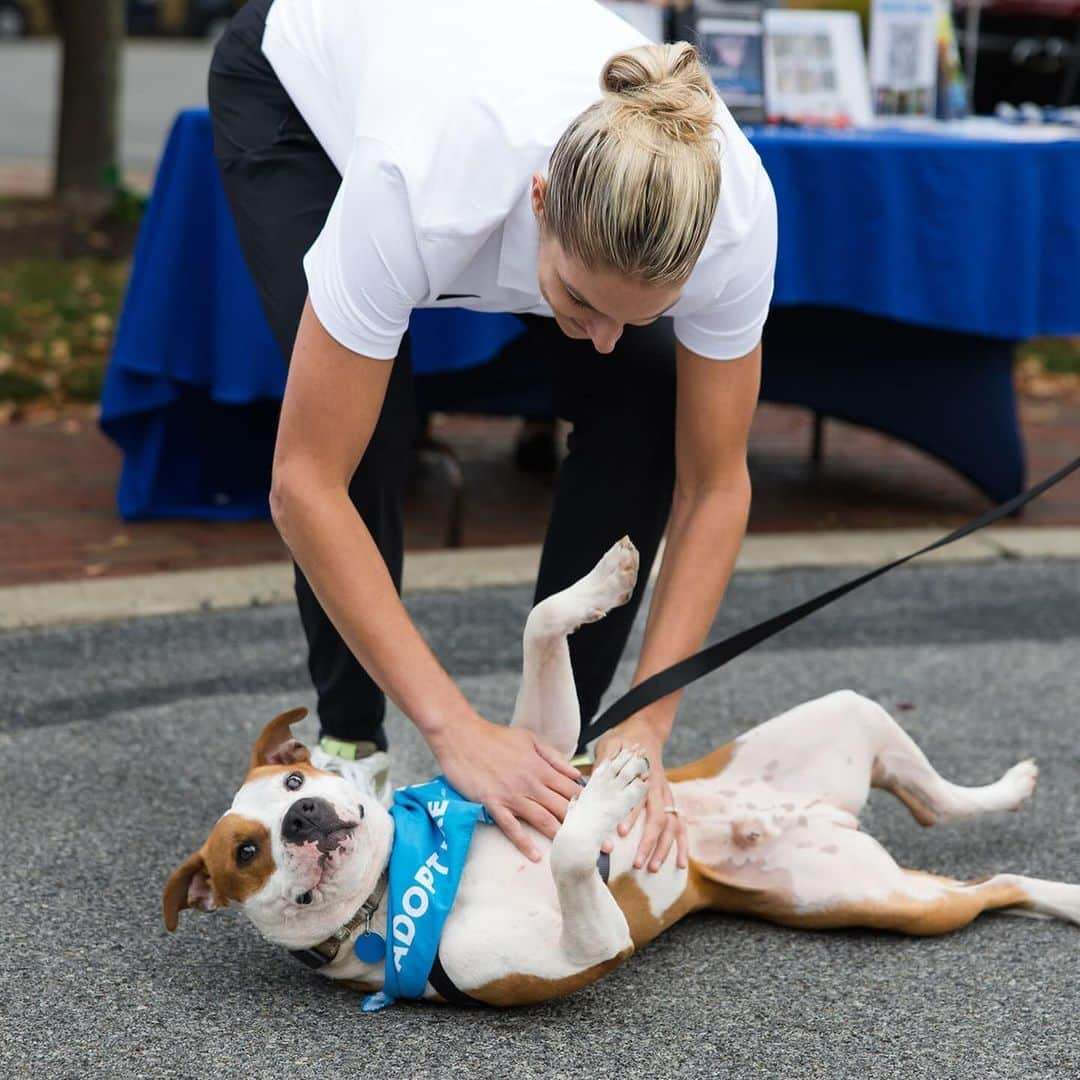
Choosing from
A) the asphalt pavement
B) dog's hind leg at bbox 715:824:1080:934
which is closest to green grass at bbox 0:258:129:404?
the asphalt pavement

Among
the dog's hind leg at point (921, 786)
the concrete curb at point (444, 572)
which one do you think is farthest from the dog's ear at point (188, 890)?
the concrete curb at point (444, 572)

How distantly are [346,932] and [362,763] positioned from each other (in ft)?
1.75

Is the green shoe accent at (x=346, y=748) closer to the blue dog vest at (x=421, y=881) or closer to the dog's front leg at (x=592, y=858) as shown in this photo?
the blue dog vest at (x=421, y=881)

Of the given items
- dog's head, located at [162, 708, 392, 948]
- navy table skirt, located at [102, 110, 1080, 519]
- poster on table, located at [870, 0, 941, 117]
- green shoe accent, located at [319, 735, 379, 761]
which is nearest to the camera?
dog's head, located at [162, 708, 392, 948]

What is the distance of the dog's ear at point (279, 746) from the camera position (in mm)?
2553

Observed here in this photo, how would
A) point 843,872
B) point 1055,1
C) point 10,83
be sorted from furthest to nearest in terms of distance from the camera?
point 10,83, point 1055,1, point 843,872

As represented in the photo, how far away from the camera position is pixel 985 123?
5.75 m

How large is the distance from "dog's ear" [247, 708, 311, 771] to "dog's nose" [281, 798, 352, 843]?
0.21m

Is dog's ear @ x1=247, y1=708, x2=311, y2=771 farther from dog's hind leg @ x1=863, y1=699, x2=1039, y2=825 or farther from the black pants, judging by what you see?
dog's hind leg @ x1=863, y1=699, x2=1039, y2=825

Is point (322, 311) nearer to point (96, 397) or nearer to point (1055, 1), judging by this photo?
point (96, 397)

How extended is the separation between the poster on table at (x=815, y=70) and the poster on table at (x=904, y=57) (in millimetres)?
75

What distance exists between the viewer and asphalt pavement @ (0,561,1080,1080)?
2.31m

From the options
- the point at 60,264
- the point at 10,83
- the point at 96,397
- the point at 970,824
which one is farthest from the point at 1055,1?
the point at 10,83

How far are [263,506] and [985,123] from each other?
2.76 meters
